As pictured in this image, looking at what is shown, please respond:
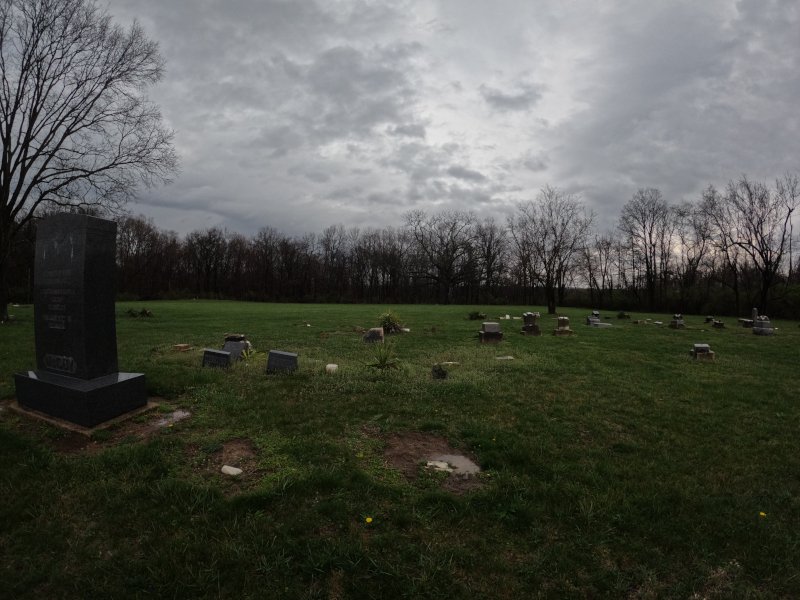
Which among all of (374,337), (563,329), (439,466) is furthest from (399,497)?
(563,329)

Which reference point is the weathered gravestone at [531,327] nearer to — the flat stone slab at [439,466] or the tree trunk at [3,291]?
the flat stone slab at [439,466]

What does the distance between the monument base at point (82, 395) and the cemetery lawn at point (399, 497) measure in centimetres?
23

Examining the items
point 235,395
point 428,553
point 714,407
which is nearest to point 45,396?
point 235,395

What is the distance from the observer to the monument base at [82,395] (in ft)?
14.6

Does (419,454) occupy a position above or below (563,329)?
below

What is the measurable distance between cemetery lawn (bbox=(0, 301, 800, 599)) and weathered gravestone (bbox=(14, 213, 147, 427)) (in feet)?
1.06

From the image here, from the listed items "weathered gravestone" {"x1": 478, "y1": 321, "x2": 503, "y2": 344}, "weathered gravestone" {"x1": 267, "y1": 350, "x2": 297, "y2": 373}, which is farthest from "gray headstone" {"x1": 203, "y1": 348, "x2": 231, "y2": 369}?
"weathered gravestone" {"x1": 478, "y1": 321, "x2": 503, "y2": 344}

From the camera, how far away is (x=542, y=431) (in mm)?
4816

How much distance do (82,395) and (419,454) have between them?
3.70 meters

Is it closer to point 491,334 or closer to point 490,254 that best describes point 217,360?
point 491,334

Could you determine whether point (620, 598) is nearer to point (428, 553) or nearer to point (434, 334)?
point (428, 553)

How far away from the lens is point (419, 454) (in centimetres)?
414

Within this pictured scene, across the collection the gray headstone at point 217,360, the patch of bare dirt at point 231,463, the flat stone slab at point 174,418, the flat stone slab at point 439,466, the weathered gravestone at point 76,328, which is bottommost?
the flat stone slab at point 439,466

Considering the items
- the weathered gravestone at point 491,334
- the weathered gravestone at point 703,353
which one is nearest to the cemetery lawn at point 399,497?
the weathered gravestone at point 703,353
